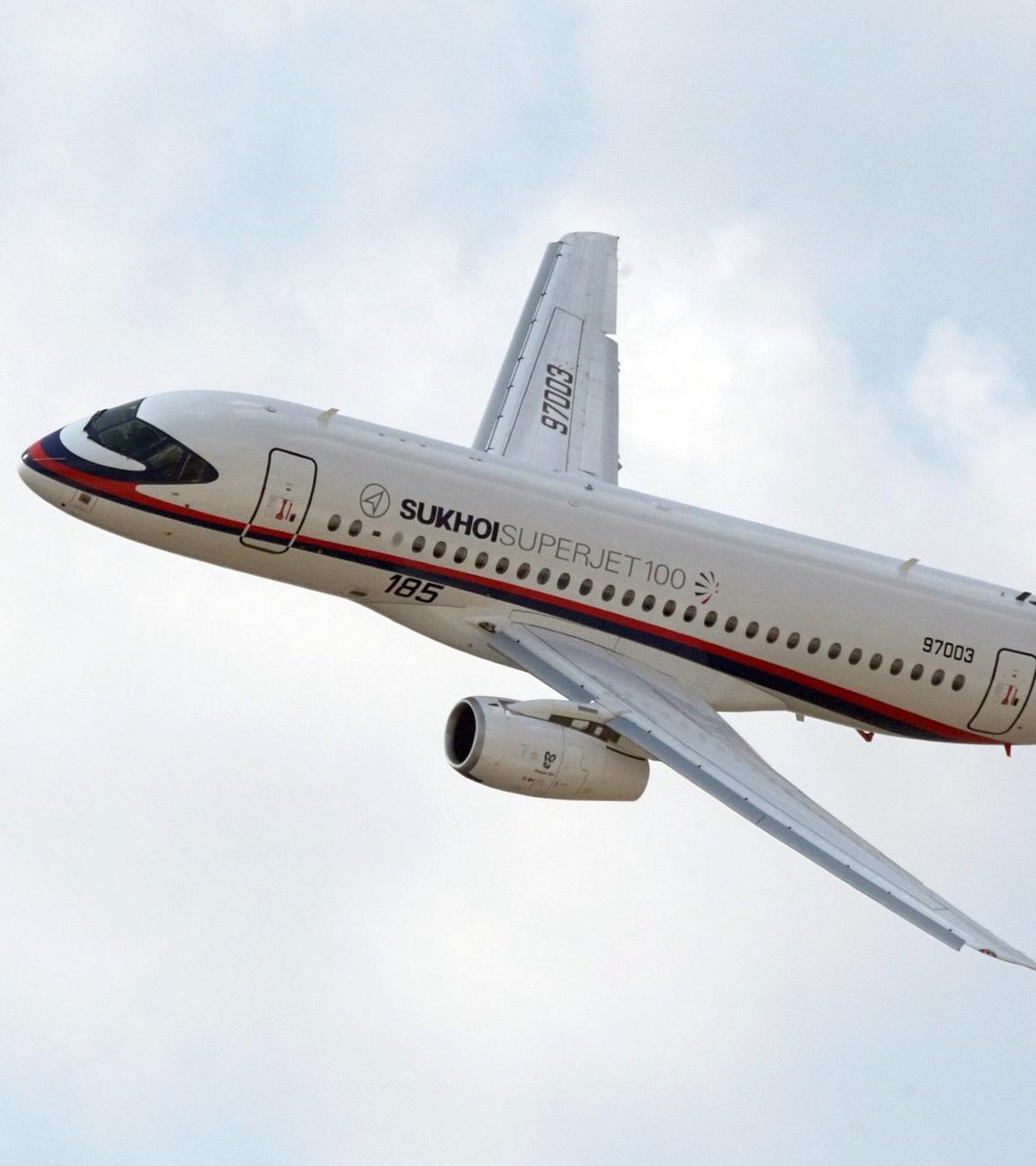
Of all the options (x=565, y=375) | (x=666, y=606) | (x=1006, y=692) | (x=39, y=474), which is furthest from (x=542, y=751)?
(x=565, y=375)

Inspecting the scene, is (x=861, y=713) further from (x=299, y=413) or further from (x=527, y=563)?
(x=299, y=413)

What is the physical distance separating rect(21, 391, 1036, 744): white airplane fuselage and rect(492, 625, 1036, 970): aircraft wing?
30.2 inches

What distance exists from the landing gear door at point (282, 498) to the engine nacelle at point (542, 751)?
581 cm

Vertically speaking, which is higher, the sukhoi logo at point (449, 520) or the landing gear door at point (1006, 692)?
the landing gear door at point (1006, 692)

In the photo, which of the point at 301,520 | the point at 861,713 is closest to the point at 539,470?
the point at 301,520

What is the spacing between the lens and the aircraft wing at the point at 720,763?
5294 cm

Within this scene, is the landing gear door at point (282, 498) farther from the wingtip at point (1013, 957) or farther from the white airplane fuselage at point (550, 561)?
the wingtip at point (1013, 957)

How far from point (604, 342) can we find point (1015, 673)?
15417 mm

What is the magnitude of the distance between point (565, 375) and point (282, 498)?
A: 14069 millimetres

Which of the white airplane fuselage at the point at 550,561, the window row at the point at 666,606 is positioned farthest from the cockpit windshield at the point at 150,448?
the window row at the point at 666,606

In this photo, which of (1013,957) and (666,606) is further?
(666,606)

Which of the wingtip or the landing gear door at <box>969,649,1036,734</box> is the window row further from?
the wingtip

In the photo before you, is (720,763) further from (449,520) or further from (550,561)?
(449,520)

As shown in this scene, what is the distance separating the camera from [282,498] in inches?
2282
